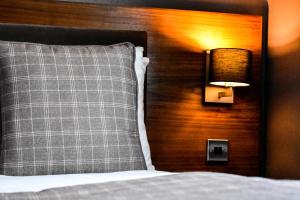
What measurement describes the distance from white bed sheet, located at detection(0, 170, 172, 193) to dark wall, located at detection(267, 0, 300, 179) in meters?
1.03

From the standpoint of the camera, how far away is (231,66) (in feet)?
7.94

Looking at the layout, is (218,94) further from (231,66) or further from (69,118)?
(69,118)

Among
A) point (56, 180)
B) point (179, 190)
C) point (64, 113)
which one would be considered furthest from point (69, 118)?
point (179, 190)

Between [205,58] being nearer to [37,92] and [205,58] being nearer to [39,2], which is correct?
[39,2]

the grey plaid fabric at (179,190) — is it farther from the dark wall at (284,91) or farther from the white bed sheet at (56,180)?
the dark wall at (284,91)

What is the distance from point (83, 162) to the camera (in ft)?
5.81

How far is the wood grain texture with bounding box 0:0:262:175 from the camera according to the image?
2.47 m

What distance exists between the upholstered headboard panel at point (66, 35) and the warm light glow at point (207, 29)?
166mm

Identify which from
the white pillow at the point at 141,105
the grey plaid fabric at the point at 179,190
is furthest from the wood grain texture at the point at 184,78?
the grey plaid fabric at the point at 179,190

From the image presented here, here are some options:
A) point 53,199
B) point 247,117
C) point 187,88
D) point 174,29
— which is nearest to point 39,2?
point 174,29

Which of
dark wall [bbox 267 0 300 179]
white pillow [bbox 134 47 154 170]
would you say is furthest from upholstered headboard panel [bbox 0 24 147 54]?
dark wall [bbox 267 0 300 179]

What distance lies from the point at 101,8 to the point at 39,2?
29 centimetres

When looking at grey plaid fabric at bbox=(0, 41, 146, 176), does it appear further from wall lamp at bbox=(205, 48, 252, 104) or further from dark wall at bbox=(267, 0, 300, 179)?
dark wall at bbox=(267, 0, 300, 179)

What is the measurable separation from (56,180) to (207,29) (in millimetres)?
1337
